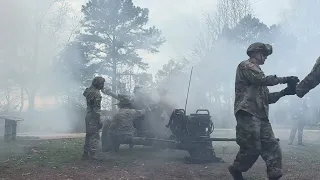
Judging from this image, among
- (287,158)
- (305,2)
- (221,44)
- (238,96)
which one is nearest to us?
(238,96)

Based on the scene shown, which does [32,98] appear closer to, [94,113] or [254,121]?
[94,113]

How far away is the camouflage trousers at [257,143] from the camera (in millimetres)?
5473

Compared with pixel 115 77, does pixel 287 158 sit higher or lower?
lower

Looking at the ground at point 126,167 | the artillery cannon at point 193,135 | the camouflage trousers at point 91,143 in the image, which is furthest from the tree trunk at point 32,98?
the artillery cannon at point 193,135

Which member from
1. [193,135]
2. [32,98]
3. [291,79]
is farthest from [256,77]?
[32,98]

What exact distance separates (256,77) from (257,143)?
0.96 metres

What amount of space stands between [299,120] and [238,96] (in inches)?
374

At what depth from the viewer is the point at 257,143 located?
18.1 ft

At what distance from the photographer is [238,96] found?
579 cm

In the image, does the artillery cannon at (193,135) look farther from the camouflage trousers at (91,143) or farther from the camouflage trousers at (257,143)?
the camouflage trousers at (257,143)

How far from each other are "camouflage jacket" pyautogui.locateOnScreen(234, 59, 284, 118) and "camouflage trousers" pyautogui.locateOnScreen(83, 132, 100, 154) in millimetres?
4770

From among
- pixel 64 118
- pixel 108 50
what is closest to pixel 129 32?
pixel 108 50

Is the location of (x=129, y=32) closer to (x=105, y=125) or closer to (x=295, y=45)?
(x=295, y=45)

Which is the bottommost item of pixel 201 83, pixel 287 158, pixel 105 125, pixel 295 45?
pixel 287 158
